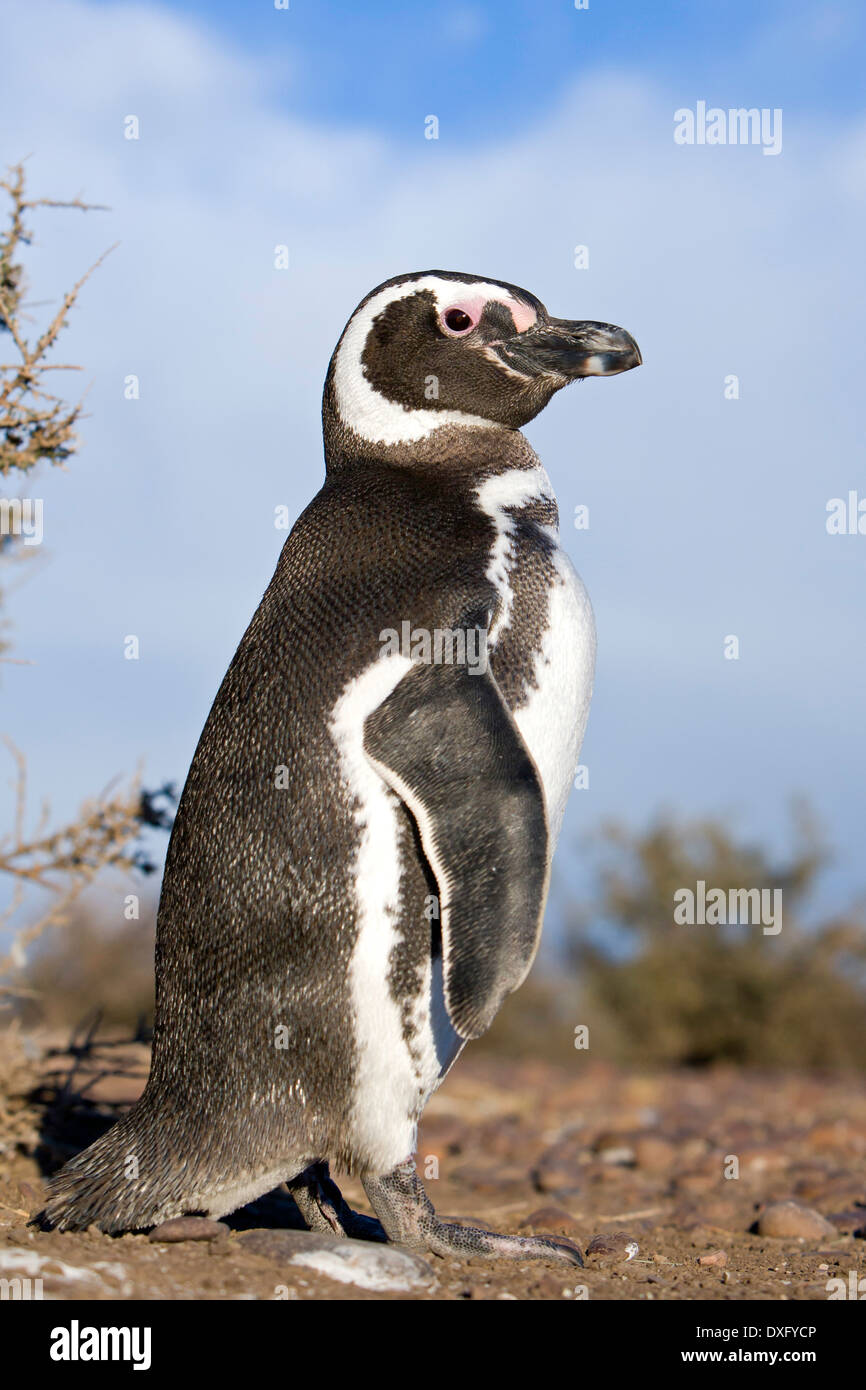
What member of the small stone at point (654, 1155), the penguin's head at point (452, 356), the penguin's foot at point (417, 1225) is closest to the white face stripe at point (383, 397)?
the penguin's head at point (452, 356)

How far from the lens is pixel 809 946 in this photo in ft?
39.7

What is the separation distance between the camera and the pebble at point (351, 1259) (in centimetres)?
282

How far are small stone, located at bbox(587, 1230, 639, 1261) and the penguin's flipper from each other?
1.05m

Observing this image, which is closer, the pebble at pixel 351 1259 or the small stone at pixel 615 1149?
the pebble at pixel 351 1259

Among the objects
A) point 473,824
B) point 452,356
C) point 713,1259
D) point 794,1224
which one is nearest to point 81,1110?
point 713,1259

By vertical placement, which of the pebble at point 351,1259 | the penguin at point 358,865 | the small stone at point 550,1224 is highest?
the penguin at point 358,865

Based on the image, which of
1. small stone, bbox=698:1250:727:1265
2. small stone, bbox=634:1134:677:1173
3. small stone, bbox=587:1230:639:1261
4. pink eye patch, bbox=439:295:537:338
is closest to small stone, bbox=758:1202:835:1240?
small stone, bbox=698:1250:727:1265

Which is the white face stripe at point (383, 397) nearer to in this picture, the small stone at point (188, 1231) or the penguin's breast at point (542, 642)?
the penguin's breast at point (542, 642)

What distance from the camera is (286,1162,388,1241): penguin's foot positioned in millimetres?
3492

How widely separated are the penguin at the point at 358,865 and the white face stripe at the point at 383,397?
26 cm

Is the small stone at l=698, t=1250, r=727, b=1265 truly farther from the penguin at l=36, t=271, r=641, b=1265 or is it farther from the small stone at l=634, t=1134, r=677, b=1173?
the small stone at l=634, t=1134, r=677, b=1173

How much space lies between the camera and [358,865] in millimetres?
3107

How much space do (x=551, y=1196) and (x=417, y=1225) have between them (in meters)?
2.35
